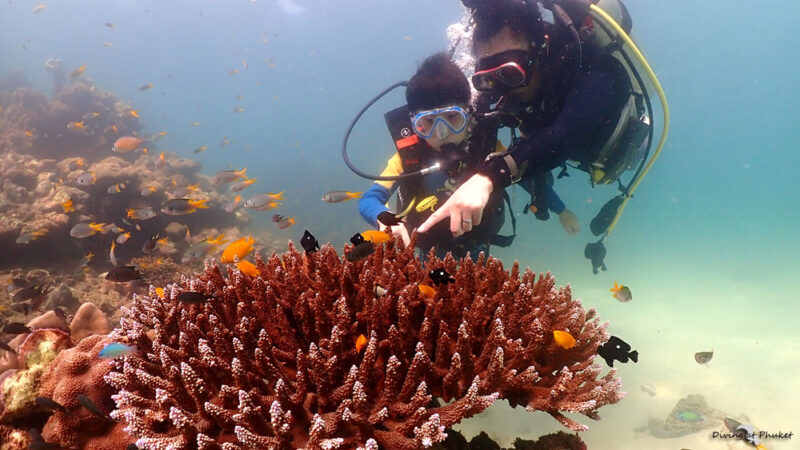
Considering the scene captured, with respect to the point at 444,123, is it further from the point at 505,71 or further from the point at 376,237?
the point at 376,237

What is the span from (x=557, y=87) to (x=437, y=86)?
4.56 ft

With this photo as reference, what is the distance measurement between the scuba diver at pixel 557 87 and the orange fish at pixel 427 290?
62 centimetres

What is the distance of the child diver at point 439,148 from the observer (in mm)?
4559

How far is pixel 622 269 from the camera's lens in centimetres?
2794

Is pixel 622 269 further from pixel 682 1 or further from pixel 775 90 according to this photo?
pixel 775 90

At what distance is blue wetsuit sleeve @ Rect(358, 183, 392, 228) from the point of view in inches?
193

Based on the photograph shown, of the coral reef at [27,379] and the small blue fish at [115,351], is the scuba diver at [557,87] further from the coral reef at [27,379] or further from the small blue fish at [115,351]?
the coral reef at [27,379]

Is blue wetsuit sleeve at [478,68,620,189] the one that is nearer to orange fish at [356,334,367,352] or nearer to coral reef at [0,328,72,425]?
orange fish at [356,334,367,352]

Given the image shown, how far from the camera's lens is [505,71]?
4.07 metres

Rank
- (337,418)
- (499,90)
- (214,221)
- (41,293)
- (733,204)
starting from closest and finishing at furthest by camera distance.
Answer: (337,418) < (499,90) < (41,293) < (214,221) < (733,204)

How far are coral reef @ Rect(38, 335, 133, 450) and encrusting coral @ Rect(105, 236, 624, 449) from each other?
19 centimetres

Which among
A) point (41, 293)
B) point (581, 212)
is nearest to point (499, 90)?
point (41, 293)

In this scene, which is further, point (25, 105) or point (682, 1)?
point (682, 1)

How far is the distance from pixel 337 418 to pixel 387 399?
10.5 inches
